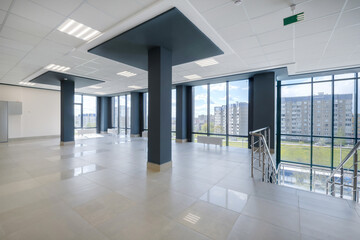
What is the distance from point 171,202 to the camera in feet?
8.74

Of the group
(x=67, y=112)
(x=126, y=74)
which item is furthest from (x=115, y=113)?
(x=126, y=74)

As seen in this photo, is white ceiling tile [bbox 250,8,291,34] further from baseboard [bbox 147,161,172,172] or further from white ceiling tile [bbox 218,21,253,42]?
baseboard [bbox 147,161,172,172]

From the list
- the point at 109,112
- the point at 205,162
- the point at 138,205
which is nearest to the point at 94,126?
the point at 109,112

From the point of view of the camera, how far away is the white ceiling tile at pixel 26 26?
318cm

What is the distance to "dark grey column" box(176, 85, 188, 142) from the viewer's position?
31.6ft

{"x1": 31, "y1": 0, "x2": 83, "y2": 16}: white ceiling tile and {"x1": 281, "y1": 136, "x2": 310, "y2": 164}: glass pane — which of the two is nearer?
{"x1": 31, "y1": 0, "x2": 83, "y2": 16}: white ceiling tile

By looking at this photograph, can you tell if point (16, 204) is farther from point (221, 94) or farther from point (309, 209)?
point (221, 94)

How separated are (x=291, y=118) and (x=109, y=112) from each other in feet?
49.1

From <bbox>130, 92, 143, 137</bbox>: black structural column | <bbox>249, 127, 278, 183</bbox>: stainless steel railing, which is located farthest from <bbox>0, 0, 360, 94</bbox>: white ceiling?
<bbox>130, 92, 143, 137</bbox>: black structural column

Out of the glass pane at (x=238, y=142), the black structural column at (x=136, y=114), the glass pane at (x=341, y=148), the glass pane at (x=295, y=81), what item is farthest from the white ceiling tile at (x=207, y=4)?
the black structural column at (x=136, y=114)

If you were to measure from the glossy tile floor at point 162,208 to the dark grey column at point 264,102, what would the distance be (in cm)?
380

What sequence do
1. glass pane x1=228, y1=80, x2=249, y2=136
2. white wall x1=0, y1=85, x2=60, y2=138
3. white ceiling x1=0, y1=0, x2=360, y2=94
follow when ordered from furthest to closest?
1. white wall x1=0, y1=85, x2=60, y2=138
2. glass pane x1=228, y1=80, x2=249, y2=136
3. white ceiling x1=0, y1=0, x2=360, y2=94

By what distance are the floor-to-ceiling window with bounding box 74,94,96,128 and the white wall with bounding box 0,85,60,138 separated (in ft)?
5.90

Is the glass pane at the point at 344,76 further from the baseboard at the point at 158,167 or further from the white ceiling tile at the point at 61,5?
the white ceiling tile at the point at 61,5
